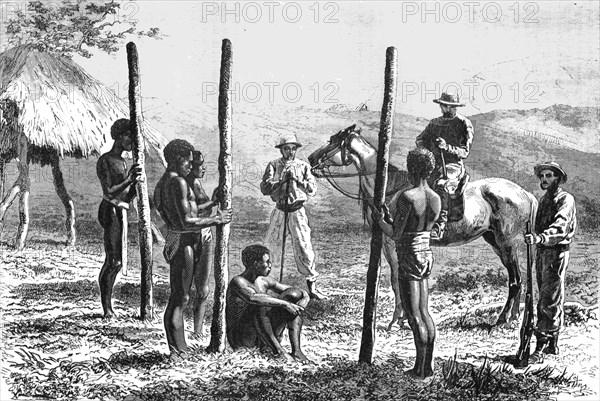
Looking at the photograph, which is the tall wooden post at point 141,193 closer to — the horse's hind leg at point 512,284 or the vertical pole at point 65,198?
the vertical pole at point 65,198

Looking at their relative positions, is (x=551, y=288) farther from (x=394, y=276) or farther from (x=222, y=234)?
(x=222, y=234)

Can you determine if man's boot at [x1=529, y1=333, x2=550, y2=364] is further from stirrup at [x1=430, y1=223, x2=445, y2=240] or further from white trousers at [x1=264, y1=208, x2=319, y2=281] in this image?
white trousers at [x1=264, y1=208, x2=319, y2=281]

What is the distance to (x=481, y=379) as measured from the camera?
9500 mm

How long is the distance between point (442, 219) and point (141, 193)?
9.38 feet

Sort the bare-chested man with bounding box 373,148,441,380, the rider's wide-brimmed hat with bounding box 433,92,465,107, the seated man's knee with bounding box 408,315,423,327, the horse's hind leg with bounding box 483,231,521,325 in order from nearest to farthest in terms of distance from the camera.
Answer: the bare-chested man with bounding box 373,148,441,380 < the seated man's knee with bounding box 408,315,423,327 < the rider's wide-brimmed hat with bounding box 433,92,465,107 < the horse's hind leg with bounding box 483,231,521,325

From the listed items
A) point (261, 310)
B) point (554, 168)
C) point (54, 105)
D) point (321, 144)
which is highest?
point (54, 105)

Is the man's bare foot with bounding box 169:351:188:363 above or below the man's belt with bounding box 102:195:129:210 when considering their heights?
below

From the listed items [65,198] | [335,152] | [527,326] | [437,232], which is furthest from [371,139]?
[65,198]

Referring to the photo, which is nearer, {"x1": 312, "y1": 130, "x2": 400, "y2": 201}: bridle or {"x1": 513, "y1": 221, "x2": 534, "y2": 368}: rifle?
{"x1": 513, "y1": 221, "x2": 534, "y2": 368}: rifle

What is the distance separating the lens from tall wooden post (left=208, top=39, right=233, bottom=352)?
9.38m

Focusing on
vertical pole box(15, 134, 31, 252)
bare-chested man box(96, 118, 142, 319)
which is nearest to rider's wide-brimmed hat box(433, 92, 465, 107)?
bare-chested man box(96, 118, 142, 319)

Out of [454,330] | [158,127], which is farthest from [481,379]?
[158,127]

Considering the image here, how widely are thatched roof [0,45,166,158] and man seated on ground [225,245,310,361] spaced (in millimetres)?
1965

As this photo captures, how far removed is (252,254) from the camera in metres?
9.45
